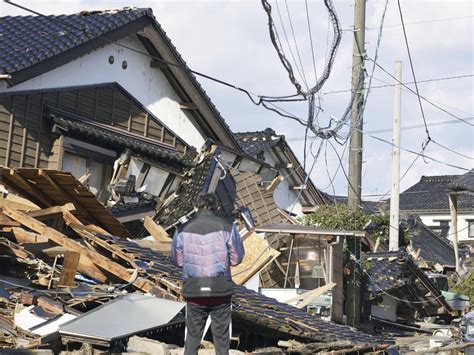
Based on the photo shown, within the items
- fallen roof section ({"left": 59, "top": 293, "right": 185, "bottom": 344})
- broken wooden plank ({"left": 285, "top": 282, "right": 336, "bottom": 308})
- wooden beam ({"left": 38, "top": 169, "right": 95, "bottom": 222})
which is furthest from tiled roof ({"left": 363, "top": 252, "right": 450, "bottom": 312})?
fallen roof section ({"left": 59, "top": 293, "right": 185, "bottom": 344})

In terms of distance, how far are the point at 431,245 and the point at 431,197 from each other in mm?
22338

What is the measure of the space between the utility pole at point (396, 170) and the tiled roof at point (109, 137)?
244 inches

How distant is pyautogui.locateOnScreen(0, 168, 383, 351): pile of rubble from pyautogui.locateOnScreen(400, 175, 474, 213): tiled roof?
166 feet

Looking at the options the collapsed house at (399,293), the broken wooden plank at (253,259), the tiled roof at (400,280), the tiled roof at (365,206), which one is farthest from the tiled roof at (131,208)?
the tiled roof at (365,206)

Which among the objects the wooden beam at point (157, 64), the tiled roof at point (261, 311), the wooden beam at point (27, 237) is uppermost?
the wooden beam at point (157, 64)

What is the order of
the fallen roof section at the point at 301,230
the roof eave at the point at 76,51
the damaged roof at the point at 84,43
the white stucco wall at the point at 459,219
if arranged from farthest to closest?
1. the white stucco wall at the point at 459,219
2. the fallen roof section at the point at 301,230
3. the damaged roof at the point at 84,43
4. the roof eave at the point at 76,51

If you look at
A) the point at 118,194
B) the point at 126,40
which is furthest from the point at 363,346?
the point at 126,40

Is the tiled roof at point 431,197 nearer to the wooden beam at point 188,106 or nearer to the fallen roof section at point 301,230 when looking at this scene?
the wooden beam at point 188,106

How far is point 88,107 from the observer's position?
1800 cm

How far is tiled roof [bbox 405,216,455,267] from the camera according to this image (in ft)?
133

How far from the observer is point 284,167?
91.7ft

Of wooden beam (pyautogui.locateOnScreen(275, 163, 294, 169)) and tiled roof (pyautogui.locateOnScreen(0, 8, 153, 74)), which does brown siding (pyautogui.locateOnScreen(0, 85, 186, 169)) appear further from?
wooden beam (pyautogui.locateOnScreen(275, 163, 294, 169))

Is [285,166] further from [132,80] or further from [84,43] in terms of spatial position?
[84,43]

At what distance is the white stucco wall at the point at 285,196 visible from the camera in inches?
1073
